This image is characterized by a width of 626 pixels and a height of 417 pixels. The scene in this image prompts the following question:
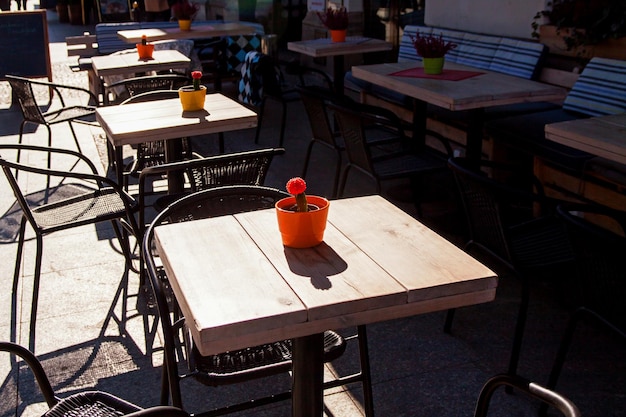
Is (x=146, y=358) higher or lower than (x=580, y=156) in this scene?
lower

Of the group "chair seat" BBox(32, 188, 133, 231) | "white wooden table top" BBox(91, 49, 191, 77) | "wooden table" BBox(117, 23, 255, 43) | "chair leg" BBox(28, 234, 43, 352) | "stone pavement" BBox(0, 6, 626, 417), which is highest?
"wooden table" BBox(117, 23, 255, 43)

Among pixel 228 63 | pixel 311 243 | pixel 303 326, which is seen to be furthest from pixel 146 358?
pixel 228 63

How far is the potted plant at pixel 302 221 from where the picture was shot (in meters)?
2.16

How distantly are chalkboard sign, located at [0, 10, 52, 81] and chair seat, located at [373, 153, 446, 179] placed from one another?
19.2ft

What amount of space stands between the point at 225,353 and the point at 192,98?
1981mm

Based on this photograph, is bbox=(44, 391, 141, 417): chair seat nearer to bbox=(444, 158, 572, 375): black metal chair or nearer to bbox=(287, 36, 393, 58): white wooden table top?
bbox=(444, 158, 572, 375): black metal chair

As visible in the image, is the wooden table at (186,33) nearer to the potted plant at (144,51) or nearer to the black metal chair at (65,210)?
the potted plant at (144,51)

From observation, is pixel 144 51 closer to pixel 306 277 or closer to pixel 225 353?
pixel 225 353

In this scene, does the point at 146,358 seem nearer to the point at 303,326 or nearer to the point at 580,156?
the point at 303,326

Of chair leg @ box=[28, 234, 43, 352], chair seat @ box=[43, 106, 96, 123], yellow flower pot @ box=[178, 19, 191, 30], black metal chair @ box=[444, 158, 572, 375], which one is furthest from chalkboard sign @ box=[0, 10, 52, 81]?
black metal chair @ box=[444, 158, 572, 375]

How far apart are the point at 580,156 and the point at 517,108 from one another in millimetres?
1275

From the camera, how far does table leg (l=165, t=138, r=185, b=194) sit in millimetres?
4125

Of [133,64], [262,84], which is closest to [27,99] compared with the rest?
[133,64]

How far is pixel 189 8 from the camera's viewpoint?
29.0 ft
